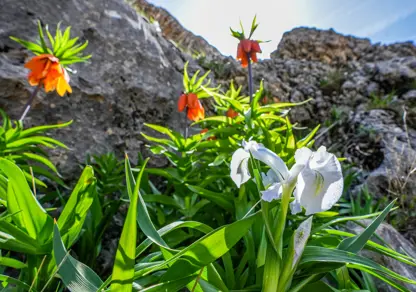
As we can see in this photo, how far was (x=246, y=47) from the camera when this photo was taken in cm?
166

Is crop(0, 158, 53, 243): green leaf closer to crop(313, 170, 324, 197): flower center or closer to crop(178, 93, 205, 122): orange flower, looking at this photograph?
crop(313, 170, 324, 197): flower center

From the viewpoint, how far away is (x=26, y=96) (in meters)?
1.79

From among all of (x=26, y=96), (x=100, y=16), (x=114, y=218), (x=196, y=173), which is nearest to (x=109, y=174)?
(x=114, y=218)

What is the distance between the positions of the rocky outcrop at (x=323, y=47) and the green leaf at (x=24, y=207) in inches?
188

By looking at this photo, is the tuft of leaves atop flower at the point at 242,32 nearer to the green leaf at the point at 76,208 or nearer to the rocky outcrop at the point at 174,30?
the green leaf at the point at 76,208

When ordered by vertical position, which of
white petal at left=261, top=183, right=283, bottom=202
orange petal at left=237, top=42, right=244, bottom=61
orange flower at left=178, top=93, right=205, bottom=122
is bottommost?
white petal at left=261, top=183, right=283, bottom=202

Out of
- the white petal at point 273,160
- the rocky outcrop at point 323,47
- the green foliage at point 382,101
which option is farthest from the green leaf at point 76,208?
the rocky outcrop at point 323,47

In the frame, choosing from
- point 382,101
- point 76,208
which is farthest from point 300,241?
point 382,101

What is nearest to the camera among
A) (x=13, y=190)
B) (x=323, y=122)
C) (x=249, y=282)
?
(x=13, y=190)

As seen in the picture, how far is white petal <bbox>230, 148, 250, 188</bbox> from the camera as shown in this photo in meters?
0.65

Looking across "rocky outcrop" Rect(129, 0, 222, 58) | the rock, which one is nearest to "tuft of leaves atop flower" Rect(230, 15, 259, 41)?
the rock

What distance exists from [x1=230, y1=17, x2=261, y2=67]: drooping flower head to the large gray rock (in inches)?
31.6

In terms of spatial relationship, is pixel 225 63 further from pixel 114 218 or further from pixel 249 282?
pixel 249 282

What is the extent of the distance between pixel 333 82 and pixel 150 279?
3.99m
